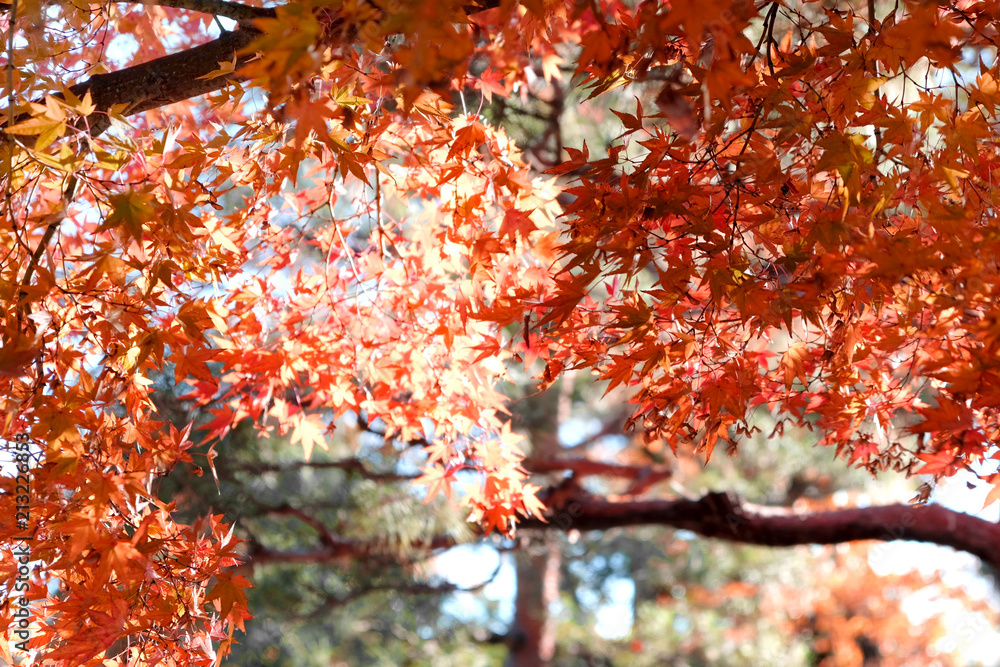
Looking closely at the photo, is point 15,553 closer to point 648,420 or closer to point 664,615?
point 648,420

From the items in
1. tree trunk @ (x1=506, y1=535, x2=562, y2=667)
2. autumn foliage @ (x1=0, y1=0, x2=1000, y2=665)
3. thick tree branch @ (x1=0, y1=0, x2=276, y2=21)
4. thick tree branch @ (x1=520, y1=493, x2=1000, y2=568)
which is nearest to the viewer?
autumn foliage @ (x1=0, y1=0, x2=1000, y2=665)

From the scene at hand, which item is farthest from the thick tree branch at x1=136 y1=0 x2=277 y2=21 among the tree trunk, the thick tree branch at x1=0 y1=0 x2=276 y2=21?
the tree trunk

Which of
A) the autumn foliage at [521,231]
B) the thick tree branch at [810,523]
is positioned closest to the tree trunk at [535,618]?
the thick tree branch at [810,523]

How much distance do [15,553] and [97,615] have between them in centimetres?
22

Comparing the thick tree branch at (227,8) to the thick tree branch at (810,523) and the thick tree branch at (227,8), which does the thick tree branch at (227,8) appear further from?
the thick tree branch at (810,523)

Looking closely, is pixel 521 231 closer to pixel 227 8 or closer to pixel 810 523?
pixel 227 8

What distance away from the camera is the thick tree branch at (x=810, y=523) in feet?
7.41

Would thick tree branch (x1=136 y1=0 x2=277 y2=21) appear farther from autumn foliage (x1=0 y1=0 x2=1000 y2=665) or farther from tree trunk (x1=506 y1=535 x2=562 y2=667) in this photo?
tree trunk (x1=506 y1=535 x2=562 y2=667)

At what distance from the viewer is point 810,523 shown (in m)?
2.36

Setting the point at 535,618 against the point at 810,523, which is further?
the point at 535,618

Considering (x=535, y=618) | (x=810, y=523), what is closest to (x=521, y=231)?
(x=810, y=523)

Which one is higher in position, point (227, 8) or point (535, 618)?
point (227, 8)

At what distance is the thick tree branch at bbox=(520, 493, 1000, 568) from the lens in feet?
7.41

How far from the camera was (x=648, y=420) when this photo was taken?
1161mm
